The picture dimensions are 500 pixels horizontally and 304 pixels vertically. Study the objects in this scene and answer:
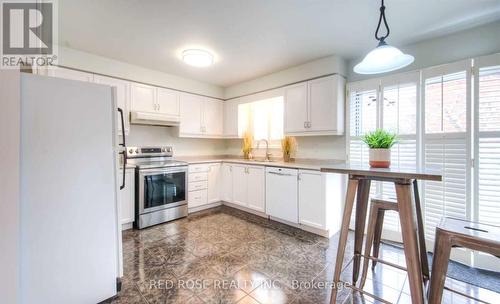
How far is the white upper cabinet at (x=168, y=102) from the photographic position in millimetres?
3607

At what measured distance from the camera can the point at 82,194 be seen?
1.52 meters

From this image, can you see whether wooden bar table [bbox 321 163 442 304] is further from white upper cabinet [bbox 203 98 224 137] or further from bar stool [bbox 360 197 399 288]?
white upper cabinet [bbox 203 98 224 137]

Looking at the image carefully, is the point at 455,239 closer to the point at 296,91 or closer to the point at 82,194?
the point at 82,194

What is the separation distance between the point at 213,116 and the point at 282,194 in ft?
7.54

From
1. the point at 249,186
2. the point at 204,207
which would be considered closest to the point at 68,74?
the point at 204,207

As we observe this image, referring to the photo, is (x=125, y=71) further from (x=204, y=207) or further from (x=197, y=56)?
(x=204, y=207)

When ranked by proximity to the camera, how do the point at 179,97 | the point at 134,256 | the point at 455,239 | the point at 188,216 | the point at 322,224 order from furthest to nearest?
the point at 179,97 → the point at 188,216 → the point at 322,224 → the point at 134,256 → the point at 455,239

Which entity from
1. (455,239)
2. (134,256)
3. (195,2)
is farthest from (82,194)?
(455,239)

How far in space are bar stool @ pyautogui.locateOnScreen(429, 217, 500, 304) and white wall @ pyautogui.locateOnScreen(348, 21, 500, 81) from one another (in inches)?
79.3

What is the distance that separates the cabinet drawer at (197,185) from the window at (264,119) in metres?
1.26

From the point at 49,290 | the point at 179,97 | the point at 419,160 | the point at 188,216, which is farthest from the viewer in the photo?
the point at 179,97

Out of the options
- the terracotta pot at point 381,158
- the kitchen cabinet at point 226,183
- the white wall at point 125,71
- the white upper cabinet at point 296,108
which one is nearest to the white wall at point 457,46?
the white upper cabinet at point 296,108

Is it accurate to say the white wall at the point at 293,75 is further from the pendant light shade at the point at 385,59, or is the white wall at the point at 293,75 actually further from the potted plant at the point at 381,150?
the potted plant at the point at 381,150

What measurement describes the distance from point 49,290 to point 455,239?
2539mm
